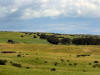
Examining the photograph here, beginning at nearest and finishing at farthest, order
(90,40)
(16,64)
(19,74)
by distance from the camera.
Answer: (19,74) → (16,64) → (90,40)

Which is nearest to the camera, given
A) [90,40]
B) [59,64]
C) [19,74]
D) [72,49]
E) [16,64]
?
[19,74]

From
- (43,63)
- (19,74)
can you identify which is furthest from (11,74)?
(43,63)

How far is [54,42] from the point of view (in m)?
143

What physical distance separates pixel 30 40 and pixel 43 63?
92.2 metres

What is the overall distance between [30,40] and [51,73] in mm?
108976

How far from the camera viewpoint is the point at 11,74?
32.0 metres

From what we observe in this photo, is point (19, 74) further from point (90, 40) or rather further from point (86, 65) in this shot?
point (90, 40)

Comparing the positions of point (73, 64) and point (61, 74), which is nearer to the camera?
point (61, 74)

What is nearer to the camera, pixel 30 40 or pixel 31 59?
pixel 31 59

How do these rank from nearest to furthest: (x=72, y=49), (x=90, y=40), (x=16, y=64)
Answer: (x=16, y=64) → (x=72, y=49) → (x=90, y=40)

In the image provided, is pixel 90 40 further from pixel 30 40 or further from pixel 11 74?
pixel 11 74

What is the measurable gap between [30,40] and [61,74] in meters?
109

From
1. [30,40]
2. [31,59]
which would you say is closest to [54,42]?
[30,40]

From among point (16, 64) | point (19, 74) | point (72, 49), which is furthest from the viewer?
point (72, 49)
